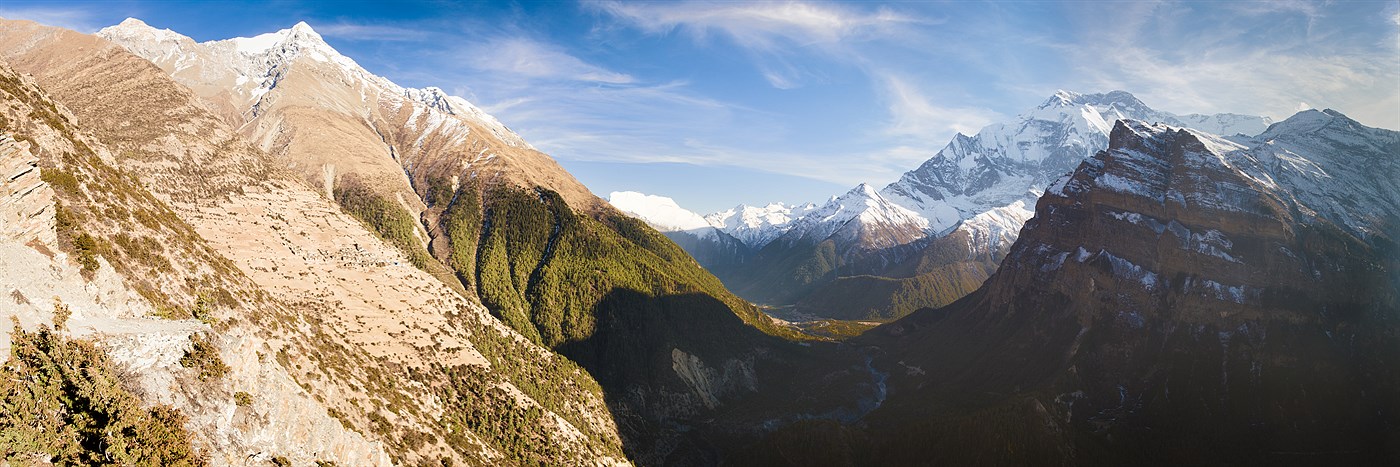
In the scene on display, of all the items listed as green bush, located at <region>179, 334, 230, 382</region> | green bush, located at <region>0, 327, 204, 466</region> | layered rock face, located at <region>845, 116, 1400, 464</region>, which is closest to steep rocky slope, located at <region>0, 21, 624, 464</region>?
green bush, located at <region>179, 334, 230, 382</region>

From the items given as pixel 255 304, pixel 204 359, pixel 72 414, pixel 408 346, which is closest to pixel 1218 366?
pixel 408 346

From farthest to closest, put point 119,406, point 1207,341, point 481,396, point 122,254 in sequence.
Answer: point 1207,341
point 481,396
point 122,254
point 119,406

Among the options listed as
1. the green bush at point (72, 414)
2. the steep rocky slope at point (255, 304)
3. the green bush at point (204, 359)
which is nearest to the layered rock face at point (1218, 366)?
the steep rocky slope at point (255, 304)

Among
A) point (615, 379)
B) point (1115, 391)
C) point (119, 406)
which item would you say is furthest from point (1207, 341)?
point (119, 406)

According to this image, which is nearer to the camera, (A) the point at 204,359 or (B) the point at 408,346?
(A) the point at 204,359

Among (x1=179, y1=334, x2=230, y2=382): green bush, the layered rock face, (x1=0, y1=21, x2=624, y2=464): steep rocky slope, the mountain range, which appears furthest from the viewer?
the layered rock face

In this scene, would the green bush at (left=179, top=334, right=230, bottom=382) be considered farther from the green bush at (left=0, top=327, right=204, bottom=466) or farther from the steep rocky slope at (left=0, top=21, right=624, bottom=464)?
the green bush at (left=0, top=327, right=204, bottom=466)

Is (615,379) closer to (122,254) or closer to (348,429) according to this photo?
(348,429)

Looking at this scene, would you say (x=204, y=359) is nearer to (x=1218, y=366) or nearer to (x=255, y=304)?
(x=255, y=304)
